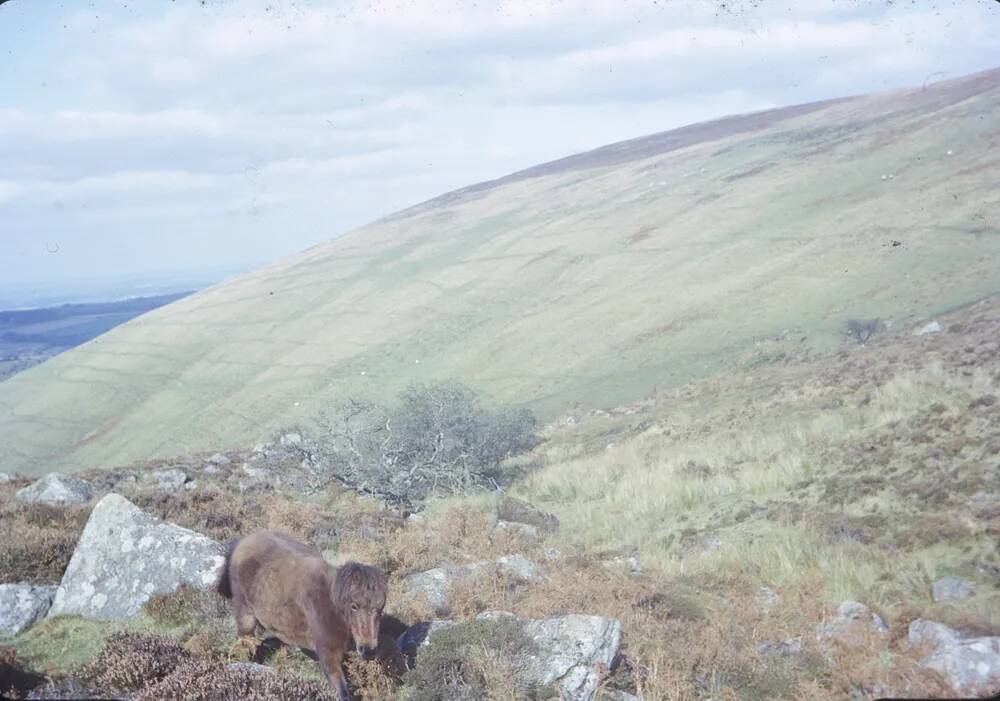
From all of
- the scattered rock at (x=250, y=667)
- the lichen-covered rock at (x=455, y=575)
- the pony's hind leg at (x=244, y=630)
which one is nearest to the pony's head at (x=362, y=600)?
the scattered rock at (x=250, y=667)

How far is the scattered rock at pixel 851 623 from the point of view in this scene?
8141 millimetres

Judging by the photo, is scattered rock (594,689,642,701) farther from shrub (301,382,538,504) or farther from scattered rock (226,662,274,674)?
shrub (301,382,538,504)

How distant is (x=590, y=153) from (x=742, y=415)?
10481cm

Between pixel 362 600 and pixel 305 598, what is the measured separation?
766 mm

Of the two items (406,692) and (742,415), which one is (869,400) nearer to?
(742,415)

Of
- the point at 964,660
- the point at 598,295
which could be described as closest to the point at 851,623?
the point at 964,660

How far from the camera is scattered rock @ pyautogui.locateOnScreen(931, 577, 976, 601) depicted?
895cm

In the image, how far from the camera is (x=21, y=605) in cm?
773

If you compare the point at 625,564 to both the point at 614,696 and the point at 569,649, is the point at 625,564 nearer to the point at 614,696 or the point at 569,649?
the point at 569,649

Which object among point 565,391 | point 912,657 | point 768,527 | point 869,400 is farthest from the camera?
point 565,391

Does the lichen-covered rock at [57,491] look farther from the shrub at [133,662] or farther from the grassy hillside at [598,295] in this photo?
the grassy hillside at [598,295]

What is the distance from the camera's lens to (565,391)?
3884 centimetres

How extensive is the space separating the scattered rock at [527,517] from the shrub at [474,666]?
7748 millimetres

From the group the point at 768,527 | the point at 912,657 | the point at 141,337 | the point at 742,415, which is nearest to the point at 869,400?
the point at 742,415
